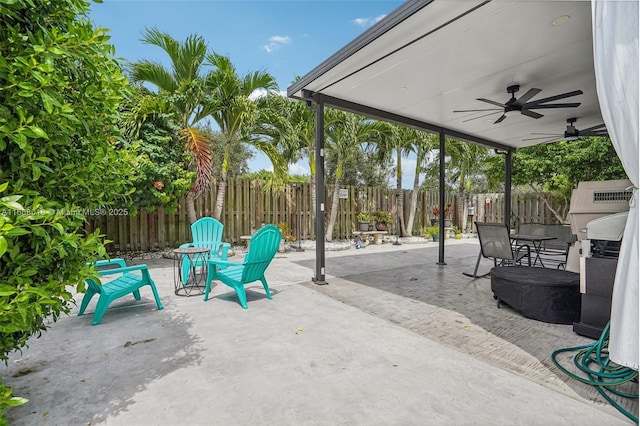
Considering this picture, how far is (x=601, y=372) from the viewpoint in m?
2.06

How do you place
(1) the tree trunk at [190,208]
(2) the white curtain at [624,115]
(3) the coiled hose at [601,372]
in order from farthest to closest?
(1) the tree trunk at [190,208]
(3) the coiled hose at [601,372]
(2) the white curtain at [624,115]

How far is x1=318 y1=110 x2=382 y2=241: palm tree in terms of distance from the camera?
7.78 m

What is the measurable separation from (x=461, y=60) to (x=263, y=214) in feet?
19.4

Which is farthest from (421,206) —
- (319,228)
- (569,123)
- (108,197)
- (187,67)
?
(108,197)

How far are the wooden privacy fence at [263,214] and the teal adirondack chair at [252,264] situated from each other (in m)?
3.14

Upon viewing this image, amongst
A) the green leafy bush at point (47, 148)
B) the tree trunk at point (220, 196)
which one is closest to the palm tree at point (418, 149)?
the tree trunk at point (220, 196)

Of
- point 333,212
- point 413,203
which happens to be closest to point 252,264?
point 333,212

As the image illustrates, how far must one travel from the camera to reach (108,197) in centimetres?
198

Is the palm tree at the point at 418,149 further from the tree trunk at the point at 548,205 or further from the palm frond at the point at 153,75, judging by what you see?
the palm frond at the point at 153,75

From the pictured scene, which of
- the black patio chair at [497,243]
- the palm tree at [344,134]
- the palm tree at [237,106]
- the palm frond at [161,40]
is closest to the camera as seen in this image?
the black patio chair at [497,243]

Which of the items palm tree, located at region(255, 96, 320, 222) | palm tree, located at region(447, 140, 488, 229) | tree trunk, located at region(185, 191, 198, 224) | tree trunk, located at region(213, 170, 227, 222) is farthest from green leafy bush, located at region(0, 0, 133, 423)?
palm tree, located at region(447, 140, 488, 229)

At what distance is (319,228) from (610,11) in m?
3.52

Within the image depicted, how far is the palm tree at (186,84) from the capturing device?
19.3ft

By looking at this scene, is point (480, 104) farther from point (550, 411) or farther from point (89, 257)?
point (89, 257)
